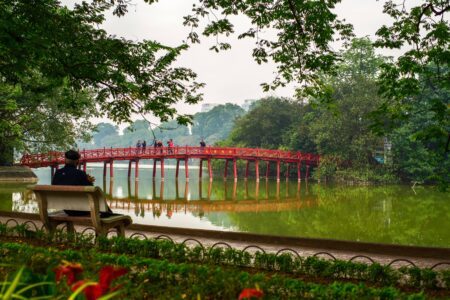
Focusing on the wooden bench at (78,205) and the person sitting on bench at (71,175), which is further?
the person sitting on bench at (71,175)

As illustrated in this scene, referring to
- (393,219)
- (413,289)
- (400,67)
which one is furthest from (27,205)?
(413,289)

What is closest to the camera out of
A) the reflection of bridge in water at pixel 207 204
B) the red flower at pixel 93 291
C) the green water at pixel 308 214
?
the red flower at pixel 93 291

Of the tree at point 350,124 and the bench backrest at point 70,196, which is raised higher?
the tree at point 350,124

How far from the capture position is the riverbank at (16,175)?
34.1 meters

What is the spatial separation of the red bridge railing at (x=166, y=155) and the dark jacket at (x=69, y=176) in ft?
101

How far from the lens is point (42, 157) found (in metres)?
35.4

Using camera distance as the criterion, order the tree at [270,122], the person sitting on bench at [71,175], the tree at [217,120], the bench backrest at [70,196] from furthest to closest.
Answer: the tree at [217,120]
the tree at [270,122]
the person sitting on bench at [71,175]
the bench backrest at [70,196]

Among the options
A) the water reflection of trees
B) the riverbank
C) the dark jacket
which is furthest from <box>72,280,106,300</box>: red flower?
the riverbank

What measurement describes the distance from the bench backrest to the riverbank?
101 ft

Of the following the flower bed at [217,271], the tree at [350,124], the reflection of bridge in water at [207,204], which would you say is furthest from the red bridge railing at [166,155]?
the flower bed at [217,271]

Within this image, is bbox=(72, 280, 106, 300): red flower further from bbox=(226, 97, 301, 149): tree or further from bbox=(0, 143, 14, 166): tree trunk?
bbox=(226, 97, 301, 149): tree

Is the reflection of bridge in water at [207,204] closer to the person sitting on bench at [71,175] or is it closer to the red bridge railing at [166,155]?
the red bridge railing at [166,155]

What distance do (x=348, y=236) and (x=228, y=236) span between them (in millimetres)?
8325

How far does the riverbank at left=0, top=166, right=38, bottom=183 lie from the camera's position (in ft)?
112
